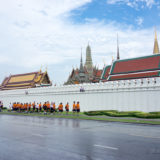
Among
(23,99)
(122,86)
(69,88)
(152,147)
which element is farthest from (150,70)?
(152,147)

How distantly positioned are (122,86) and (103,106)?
11.2ft

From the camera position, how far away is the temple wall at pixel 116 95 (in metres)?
23.7

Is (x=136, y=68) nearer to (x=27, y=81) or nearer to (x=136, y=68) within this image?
(x=136, y=68)

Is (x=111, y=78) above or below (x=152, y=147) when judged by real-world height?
above

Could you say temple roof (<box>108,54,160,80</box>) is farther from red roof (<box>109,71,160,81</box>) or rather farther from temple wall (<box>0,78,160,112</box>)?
temple wall (<box>0,78,160,112</box>)

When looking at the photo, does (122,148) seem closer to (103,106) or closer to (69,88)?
→ (103,106)

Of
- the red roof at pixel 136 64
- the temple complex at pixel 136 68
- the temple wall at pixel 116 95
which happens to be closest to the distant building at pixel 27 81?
the temple wall at pixel 116 95

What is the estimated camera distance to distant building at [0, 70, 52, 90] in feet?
160

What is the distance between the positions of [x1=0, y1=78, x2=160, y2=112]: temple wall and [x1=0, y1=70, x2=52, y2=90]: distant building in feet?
45.2

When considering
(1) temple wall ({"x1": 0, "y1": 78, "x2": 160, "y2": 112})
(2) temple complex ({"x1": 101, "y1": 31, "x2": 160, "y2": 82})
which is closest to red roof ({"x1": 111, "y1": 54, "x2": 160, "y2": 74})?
(2) temple complex ({"x1": 101, "y1": 31, "x2": 160, "y2": 82})

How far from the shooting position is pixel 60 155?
7.07 metres

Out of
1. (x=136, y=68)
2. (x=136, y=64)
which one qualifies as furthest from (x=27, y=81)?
(x=136, y=68)

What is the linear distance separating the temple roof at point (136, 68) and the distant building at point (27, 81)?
58.6 ft

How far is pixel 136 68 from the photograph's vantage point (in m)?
32.8
